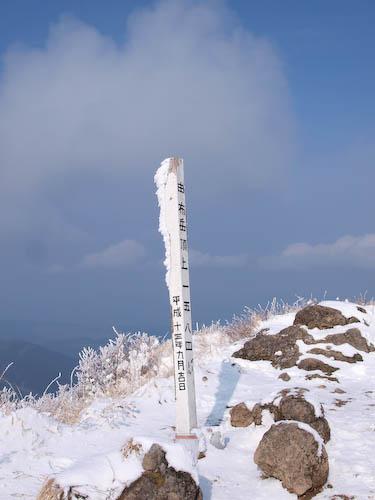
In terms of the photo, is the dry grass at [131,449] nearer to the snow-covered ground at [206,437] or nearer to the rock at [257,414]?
the snow-covered ground at [206,437]

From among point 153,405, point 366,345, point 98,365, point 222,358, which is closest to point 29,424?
point 153,405

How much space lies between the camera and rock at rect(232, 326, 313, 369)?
10586 millimetres

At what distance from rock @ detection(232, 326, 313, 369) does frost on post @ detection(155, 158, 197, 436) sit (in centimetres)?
463

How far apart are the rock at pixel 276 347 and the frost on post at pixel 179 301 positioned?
15.2ft

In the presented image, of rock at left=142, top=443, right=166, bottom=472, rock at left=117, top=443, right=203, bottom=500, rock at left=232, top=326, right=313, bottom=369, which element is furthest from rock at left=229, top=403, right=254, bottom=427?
rock at left=232, top=326, right=313, bottom=369

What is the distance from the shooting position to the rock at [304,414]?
18.8 feet

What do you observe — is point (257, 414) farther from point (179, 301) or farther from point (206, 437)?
point (179, 301)

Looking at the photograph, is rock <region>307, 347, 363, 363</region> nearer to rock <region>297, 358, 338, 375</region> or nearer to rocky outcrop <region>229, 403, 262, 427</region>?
rock <region>297, 358, 338, 375</region>

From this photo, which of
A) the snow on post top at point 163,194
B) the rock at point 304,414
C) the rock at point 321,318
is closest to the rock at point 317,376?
the rock at point 321,318

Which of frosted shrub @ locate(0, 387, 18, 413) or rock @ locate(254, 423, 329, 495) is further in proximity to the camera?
frosted shrub @ locate(0, 387, 18, 413)

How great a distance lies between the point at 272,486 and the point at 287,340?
6260 mm

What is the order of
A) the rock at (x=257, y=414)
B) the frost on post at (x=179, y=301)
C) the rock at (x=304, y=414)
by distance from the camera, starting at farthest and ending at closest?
the rock at (x=257, y=414) < the frost on post at (x=179, y=301) < the rock at (x=304, y=414)

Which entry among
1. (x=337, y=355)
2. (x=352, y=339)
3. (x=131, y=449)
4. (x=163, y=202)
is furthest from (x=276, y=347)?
(x=131, y=449)

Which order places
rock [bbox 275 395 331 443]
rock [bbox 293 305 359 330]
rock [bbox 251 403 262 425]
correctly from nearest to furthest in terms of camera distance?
rock [bbox 275 395 331 443] → rock [bbox 251 403 262 425] → rock [bbox 293 305 359 330]
